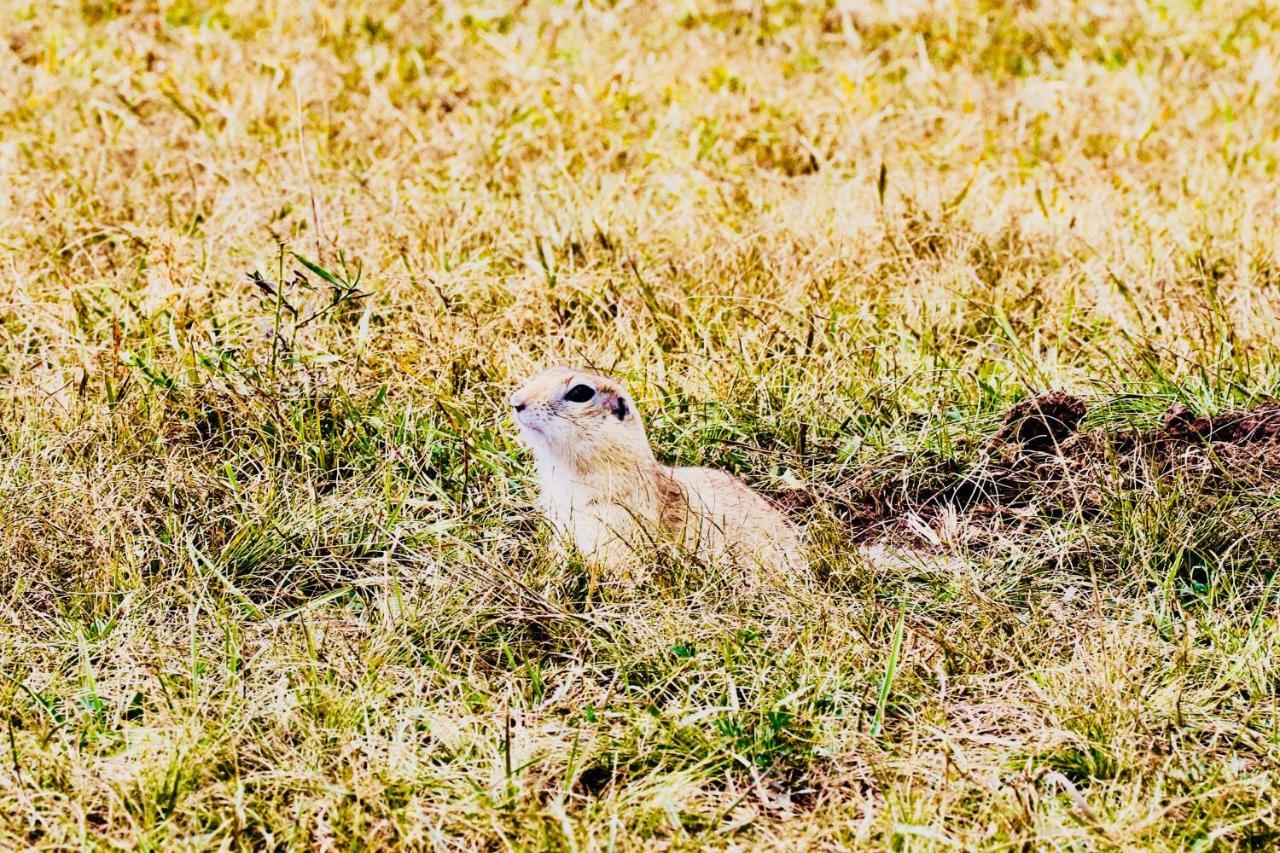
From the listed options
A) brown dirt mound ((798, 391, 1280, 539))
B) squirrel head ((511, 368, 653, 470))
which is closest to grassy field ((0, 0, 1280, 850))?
brown dirt mound ((798, 391, 1280, 539))

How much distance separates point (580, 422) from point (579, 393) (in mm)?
73

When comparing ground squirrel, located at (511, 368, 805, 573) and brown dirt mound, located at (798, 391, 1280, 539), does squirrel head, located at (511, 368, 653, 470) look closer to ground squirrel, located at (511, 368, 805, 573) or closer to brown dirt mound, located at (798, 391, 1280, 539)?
ground squirrel, located at (511, 368, 805, 573)

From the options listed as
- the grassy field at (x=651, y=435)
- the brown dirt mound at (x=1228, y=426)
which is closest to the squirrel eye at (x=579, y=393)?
the grassy field at (x=651, y=435)

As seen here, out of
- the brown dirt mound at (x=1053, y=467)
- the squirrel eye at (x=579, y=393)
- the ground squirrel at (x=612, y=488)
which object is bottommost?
the brown dirt mound at (x=1053, y=467)

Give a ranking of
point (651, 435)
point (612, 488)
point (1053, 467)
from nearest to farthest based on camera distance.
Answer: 1. point (612, 488)
2. point (1053, 467)
3. point (651, 435)

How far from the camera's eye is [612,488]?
3.65 meters

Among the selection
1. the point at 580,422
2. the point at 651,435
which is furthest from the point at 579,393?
the point at 651,435

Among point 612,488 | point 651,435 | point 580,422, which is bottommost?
point 651,435

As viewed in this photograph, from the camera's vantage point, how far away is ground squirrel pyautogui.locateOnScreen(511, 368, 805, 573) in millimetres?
3576

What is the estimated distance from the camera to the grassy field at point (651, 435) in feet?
9.30

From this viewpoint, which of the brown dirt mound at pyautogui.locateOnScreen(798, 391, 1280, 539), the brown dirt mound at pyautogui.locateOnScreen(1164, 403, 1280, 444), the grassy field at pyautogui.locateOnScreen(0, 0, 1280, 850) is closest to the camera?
the grassy field at pyautogui.locateOnScreen(0, 0, 1280, 850)

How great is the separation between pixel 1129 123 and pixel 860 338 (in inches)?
110

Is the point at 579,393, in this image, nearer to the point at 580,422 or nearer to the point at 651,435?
the point at 580,422

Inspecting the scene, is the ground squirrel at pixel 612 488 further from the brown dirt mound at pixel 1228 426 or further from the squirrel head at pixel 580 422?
the brown dirt mound at pixel 1228 426
